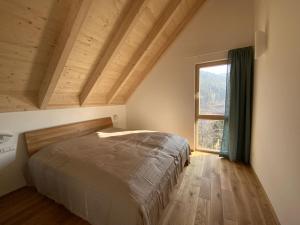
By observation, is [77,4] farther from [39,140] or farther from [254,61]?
[254,61]

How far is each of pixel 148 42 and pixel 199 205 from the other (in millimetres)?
2755

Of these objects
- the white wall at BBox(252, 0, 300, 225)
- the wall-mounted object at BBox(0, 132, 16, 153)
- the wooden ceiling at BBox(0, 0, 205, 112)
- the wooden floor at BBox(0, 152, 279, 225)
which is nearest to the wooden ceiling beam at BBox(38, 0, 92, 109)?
the wooden ceiling at BBox(0, 0, 205, 112)

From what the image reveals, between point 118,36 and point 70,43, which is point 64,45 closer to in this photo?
point 70,43

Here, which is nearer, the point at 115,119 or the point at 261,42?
the point at 261,42

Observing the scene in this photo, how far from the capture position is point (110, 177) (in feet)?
4.87

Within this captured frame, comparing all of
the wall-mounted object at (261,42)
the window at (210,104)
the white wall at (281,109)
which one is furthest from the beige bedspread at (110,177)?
the wall-mounted object at (261,42)

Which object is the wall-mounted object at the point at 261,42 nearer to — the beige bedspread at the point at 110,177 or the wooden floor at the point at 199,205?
the beige bedspread at the point at 110,177

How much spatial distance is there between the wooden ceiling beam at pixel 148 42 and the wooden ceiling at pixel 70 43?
15 millimetres

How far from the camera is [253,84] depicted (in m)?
2.74

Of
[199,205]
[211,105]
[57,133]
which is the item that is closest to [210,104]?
[211,105]

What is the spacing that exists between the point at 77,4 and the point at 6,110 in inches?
65.4

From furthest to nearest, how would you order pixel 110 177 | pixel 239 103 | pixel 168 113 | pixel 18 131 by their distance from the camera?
1. pixel 168 113
2. pixel 239 103
3. pixel 18 131
4. pixel 110 177

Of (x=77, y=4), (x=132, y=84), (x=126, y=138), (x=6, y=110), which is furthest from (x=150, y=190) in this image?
(x=132, y=84)

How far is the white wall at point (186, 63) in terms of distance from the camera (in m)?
2.95
